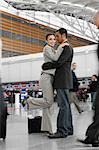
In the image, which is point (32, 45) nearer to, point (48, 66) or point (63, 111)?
point (48, 66)

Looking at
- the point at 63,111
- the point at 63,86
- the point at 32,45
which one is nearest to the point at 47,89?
the point at 63,86

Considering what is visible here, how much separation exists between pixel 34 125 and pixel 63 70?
1.28 meters

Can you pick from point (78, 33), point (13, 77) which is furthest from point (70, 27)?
point (13, 77)

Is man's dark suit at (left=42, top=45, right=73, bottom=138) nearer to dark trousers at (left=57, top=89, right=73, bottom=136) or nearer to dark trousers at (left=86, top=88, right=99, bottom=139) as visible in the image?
dark trousers at (left=57, top=89, right=73, bottom=136)

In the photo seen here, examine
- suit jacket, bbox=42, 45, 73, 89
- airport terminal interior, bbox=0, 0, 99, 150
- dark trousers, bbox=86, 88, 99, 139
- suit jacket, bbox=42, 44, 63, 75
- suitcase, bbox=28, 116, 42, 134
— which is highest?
airport terminal interior, bbox=0, 0, 99, 150

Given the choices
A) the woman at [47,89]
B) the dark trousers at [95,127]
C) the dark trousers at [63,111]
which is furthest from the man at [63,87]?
the dark trousers at [95,127]

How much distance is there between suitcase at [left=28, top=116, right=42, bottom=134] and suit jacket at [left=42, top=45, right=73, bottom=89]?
99cm

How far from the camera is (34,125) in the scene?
218 inches

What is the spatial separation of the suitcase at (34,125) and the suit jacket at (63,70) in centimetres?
99

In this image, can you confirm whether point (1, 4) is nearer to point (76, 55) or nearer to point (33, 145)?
point (76, 55)

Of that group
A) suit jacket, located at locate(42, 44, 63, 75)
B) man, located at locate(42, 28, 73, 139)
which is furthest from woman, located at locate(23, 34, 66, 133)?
man, located at locate(42, 28, 73, 139)

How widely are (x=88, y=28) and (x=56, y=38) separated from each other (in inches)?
1765

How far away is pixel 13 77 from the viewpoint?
2725 cm

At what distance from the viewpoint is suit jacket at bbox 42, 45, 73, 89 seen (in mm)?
4773
